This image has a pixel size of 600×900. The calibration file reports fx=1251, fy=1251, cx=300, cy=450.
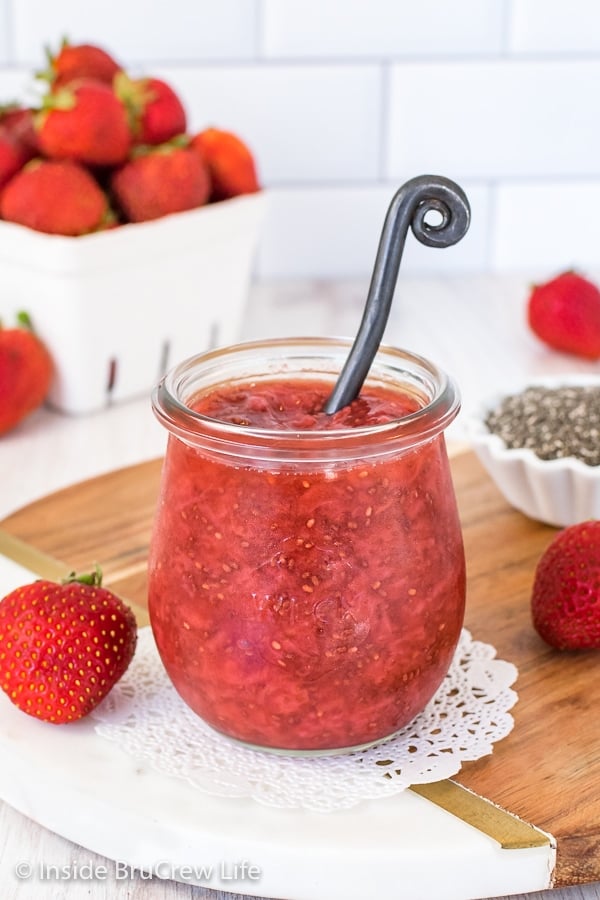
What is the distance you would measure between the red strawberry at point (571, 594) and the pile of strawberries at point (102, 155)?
742 mm

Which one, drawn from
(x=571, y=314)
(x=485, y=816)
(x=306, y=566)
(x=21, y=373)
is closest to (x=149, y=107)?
(x=21, y=373)

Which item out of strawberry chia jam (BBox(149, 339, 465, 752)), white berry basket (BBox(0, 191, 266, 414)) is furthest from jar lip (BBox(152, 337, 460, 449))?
white berry basket (BBox(0, 191, 266, 414))

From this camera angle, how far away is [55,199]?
140 centimetres

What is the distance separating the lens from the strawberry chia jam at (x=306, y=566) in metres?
0.73

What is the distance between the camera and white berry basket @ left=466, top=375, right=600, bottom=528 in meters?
1.10

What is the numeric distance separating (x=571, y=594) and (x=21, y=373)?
0.76 metres

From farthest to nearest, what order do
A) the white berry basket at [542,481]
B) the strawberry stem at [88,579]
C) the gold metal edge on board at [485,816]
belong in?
1. the white berry basket at [542,481]
2. the strawberry stem at [88,579]
3. the gold metal edge on board at [485,816]

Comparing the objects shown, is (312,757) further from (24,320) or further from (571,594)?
(24,320)

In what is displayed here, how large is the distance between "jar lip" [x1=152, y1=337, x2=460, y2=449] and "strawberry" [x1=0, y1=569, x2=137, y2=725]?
143 millimetres

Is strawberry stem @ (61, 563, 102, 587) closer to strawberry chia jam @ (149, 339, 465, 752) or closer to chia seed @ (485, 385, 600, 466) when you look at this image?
strawberry chia jam @ (149, 339, 465, 752)

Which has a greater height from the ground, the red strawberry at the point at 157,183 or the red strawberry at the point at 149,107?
the red strawberry at the point at 149,107

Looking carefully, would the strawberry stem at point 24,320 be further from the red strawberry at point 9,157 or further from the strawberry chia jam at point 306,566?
the strawberry chia jam at point 306,566

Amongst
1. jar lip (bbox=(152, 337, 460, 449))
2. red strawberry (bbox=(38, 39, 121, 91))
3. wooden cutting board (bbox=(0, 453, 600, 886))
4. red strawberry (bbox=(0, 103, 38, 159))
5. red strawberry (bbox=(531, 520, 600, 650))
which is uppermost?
red strawberry (bbox=(38, 39, 121, 91))

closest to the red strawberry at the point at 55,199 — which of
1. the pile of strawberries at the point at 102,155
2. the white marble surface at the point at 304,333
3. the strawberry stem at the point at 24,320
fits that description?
the pile of strawberries at the point at 102,155
